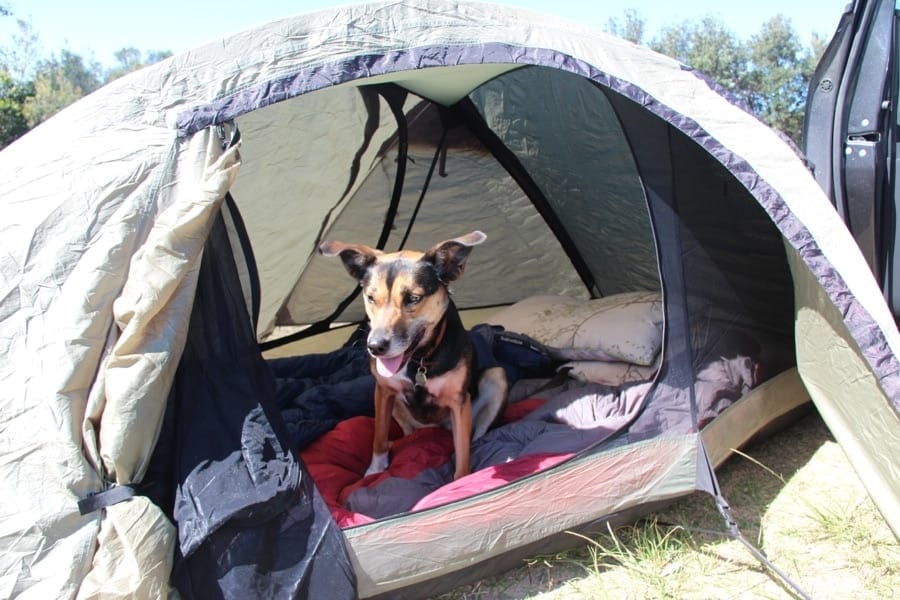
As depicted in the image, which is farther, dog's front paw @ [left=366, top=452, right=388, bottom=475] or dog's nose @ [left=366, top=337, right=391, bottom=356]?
dog's front paw @ [left=366, top=452, right=388, bottom=475]

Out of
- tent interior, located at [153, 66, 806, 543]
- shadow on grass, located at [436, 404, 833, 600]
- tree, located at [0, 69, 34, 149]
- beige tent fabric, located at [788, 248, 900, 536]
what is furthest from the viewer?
tree, located at [0, 69, 34, 149]

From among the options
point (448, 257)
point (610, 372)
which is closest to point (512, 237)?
point (610, 372)

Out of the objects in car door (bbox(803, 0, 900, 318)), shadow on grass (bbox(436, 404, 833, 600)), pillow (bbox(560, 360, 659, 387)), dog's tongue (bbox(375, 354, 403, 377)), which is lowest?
shadow on grass (bbox(436, 404, 833, 600))

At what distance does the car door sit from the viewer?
11.1ft

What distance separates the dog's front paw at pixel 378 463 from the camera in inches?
136

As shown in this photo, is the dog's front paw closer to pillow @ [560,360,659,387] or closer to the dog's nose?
the dog's nose

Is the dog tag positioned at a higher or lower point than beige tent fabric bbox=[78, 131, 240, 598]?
lower

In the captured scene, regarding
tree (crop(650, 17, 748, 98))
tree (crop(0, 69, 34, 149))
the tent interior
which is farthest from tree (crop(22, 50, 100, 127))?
the tent interior

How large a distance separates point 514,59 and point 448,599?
2.05 metres

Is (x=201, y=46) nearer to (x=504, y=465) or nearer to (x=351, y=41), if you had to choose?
(x=351, y=41)

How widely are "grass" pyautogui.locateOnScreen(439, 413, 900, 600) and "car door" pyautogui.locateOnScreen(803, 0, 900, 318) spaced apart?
4.18ft

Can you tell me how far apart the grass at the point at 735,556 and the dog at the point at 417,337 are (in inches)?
25.8

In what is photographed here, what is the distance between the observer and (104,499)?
2307 mm

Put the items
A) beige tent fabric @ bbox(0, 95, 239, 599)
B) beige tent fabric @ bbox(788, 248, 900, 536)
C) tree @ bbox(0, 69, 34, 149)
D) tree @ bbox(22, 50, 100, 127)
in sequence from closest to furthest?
beige tent fabric @ bbox(0, 95, 239, 599) < beige tent fabric @ bbox(788, 248, 900, 536) < tree @ bbox(0, 69, 34, 149) < tree @ bbox(22, 50, 100, 127)
